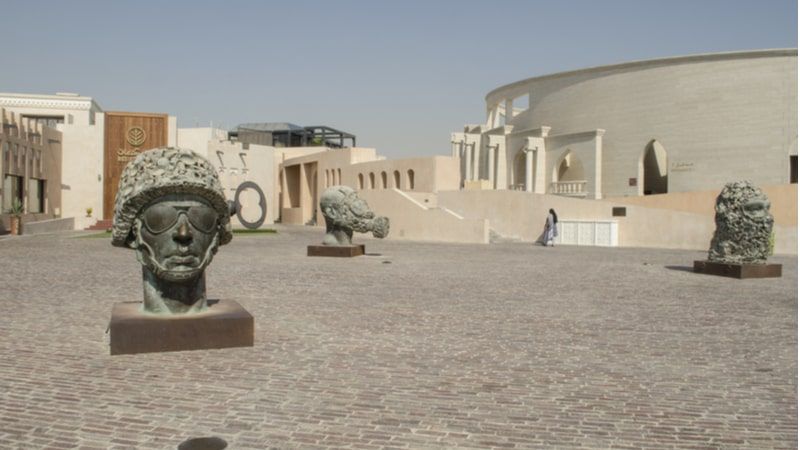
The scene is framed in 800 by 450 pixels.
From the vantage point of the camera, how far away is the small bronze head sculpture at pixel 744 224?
1450 centimetres

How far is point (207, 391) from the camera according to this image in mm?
5027

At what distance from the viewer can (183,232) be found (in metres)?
6.29

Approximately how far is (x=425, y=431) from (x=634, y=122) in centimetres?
3610

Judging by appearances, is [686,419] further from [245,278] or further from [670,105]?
[670,105]

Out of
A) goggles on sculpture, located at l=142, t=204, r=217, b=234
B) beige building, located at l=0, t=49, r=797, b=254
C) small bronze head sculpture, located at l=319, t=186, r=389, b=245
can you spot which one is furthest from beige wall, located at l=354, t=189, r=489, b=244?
goggles on sculpture, located at l=142, t=204, r=217, b=234

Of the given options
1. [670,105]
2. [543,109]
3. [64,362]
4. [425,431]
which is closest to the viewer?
[425,431]

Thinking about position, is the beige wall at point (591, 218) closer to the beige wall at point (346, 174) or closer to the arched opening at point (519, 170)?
the beige wall at point (346, 174)

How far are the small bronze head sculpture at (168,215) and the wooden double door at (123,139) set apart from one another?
1390 inches

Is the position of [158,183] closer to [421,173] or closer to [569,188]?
[421,173]

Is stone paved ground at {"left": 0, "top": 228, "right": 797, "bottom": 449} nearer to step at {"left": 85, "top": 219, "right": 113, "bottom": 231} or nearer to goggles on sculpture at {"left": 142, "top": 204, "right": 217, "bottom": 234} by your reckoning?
goggles on sculpture at {"left": 142, "top": 204, "right": 217, "bottom": 234}

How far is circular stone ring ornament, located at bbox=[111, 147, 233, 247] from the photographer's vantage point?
20.5 ft

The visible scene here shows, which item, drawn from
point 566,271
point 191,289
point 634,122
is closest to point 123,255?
point 566,271

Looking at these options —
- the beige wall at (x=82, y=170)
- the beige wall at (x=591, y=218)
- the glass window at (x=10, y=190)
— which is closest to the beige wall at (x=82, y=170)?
the beige wall at (x=82, y=170)

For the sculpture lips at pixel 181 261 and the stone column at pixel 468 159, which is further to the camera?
the stone column at pixel 468 159
